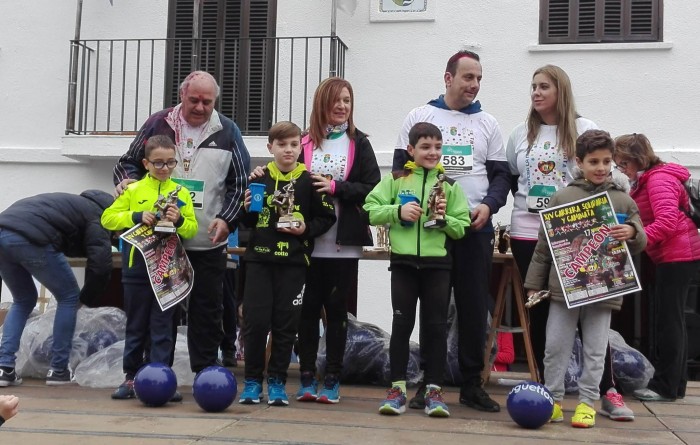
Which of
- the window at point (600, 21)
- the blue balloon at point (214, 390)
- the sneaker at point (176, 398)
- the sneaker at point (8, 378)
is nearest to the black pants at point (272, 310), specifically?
the blue balloon at point (214, 390)

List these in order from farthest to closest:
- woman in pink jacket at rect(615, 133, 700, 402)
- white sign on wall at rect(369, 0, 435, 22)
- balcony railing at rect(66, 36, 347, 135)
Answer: balcony railing at rect(66, 36, 347, 135) → white sign on wall at rect(369, 0, 435, 22) → woman in pink jacket at rect(615, 133, 700, 402)

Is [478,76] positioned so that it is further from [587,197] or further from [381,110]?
[381,110]

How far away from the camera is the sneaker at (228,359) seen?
647 centimetres

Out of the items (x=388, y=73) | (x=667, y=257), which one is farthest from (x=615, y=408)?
(x=388, y=73)

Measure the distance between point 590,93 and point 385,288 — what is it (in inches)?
112

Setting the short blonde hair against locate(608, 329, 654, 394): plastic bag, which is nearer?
the short blonde hair

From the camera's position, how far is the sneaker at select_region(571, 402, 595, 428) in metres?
4.33

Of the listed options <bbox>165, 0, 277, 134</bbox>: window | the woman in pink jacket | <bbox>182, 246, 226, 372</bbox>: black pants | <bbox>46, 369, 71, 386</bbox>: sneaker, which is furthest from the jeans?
<bbox>165, 0, 277, 134</bbox>: window

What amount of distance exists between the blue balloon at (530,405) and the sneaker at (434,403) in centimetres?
35

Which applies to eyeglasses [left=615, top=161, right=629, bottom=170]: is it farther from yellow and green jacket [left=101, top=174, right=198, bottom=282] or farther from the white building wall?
the white building wall

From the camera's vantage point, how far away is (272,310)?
4.81 m

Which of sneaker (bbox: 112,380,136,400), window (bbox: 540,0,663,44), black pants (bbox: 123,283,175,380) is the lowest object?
sneaker (bbox: 112,380,136,400)

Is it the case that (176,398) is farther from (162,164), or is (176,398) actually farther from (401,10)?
(401,10)

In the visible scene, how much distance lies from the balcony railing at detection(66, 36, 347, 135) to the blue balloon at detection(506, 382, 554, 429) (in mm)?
5823
